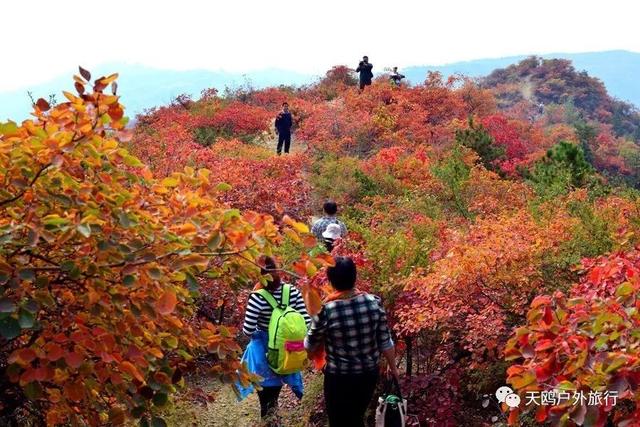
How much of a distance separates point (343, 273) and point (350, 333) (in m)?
0.37

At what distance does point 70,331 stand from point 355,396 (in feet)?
6.90

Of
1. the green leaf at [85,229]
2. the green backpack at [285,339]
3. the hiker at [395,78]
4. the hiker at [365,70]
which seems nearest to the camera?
the green leaf at [85,229]

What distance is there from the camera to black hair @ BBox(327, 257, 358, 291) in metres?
3.68

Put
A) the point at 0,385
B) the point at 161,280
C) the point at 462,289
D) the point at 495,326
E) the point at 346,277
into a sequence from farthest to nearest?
the point at 462,289 → the point at 495,326 → the point at 346,277 → the point at 0,385 → the point at 161,280

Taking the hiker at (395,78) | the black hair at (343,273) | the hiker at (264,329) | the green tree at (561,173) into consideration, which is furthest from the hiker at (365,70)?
the black hair at (343,273)

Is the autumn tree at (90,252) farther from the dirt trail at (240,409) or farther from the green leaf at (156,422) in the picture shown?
the dirt trail at (240,409)

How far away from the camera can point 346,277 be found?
3705 millimetres

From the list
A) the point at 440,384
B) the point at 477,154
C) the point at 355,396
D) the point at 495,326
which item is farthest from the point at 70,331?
the point at 477,154

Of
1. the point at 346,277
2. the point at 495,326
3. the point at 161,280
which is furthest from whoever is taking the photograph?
the point at 495,326

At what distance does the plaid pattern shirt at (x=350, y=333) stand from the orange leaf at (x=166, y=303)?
66.8 inches

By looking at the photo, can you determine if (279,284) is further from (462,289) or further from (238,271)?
(238,271)

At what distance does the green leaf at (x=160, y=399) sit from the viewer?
232 centimetres

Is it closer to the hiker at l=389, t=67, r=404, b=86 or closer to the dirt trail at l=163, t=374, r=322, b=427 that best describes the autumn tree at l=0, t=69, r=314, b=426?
the dirt trail at l=163, t=374, r=322, b=427

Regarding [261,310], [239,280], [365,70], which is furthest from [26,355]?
[365,70]
